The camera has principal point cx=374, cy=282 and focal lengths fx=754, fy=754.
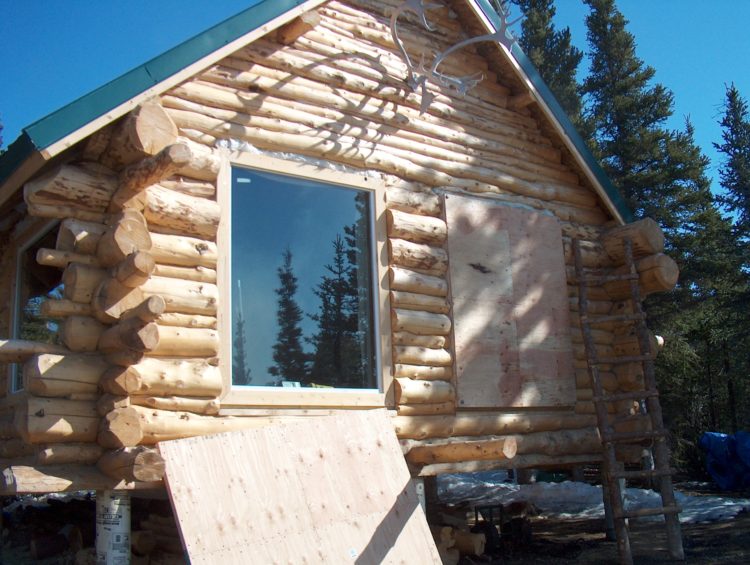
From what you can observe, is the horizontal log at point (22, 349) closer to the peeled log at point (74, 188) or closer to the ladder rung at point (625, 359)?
the peeled log at point (74, 188)

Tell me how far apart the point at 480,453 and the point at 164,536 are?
10.7ft

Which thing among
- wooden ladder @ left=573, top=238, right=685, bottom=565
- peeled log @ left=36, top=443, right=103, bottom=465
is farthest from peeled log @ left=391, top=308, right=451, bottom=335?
peeled log @ left=36, top=443, right=103, bottom=465

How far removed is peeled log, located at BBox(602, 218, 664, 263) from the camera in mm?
9513

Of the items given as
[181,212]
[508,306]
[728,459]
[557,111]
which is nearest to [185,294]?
[181,212]

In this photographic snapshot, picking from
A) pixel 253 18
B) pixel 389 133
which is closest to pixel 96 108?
pixel 253 18

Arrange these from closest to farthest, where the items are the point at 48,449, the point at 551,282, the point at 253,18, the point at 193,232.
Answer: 1. the point at 48,449
2. the point at 193,232
3. the point at 253,18
4. the point at 551,282

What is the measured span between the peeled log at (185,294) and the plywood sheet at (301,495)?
1.17m

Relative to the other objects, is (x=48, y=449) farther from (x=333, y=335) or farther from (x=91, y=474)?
(x=333, y=335)

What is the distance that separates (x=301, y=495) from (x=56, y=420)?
1.97 metres

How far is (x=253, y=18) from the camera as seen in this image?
7168 millimetres

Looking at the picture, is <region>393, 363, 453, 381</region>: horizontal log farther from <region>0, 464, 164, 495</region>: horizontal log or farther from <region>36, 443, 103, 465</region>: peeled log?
<region>36, 443, 103, 465</region>: peeled log

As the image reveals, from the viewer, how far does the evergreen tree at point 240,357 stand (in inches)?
265

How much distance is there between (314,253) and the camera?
→ 7484mm

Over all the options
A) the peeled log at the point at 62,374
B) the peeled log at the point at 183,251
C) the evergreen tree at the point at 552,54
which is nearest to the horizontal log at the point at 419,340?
the peeled log at the point at 183,251
